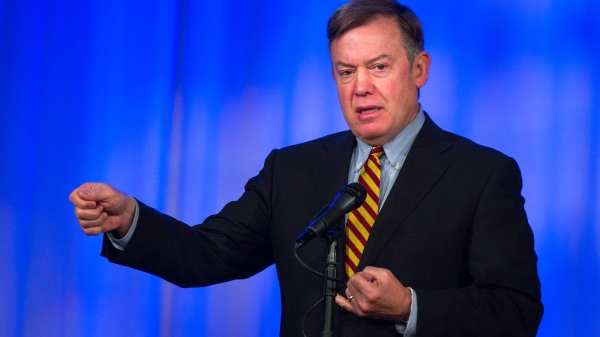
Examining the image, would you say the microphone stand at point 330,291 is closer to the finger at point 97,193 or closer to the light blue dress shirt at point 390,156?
the light blue dress shirt at point 390,156

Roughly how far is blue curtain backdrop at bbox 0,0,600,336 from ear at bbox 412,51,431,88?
2.60 ft

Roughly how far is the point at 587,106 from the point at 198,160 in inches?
63.8

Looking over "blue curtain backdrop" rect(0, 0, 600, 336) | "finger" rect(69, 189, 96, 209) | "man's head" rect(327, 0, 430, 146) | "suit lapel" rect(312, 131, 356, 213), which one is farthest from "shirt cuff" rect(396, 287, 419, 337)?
"blue curtain backdrop" rect(0, 0, 600, 336)

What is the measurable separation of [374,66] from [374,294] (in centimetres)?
76

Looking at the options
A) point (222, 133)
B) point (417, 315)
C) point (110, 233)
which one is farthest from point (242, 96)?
point (417, 315)

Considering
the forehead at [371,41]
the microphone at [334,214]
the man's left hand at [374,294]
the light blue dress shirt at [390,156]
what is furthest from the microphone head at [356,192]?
the forehead at [371,41]

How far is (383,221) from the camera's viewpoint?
2.02 meters

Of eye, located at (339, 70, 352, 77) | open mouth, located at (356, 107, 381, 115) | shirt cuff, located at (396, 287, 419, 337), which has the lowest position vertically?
shirt cuff, located at (396, 287, 419, 337)

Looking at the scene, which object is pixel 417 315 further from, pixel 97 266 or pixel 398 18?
pixel 97 266

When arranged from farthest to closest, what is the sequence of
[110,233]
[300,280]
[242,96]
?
1. [242,96]
2. [300,280]
3. [110,233]

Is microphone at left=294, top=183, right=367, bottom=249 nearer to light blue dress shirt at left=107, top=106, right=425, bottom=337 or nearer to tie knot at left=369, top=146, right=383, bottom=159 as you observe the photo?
light blue dress shirt at left=107, top=106, right=425, bottom=337

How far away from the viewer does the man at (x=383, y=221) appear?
1884 mm

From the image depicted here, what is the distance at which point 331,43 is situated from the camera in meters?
2.27

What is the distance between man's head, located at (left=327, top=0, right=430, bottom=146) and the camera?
2.16m
